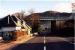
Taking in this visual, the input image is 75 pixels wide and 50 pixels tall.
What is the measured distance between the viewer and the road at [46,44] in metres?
3.91

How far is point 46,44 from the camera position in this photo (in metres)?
3.94

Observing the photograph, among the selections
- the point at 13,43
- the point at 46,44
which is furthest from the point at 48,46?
the point at 13,43

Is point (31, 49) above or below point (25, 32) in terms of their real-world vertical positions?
below

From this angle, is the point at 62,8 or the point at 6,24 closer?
the point at 6,24

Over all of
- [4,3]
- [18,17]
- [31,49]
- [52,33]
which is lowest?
[31,49]

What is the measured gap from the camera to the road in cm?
391

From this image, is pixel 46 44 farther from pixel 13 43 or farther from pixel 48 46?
pixel 13 43

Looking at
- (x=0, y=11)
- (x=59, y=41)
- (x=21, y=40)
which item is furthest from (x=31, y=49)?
(x=0, y=11)

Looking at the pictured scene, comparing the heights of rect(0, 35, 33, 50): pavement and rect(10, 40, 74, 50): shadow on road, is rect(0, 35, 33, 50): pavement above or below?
above

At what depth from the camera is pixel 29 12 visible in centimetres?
392

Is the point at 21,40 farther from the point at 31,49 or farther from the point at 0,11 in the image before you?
the point at 0,11

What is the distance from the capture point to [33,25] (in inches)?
156

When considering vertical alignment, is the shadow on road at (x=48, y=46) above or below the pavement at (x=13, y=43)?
below

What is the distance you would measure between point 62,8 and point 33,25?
625 mm
